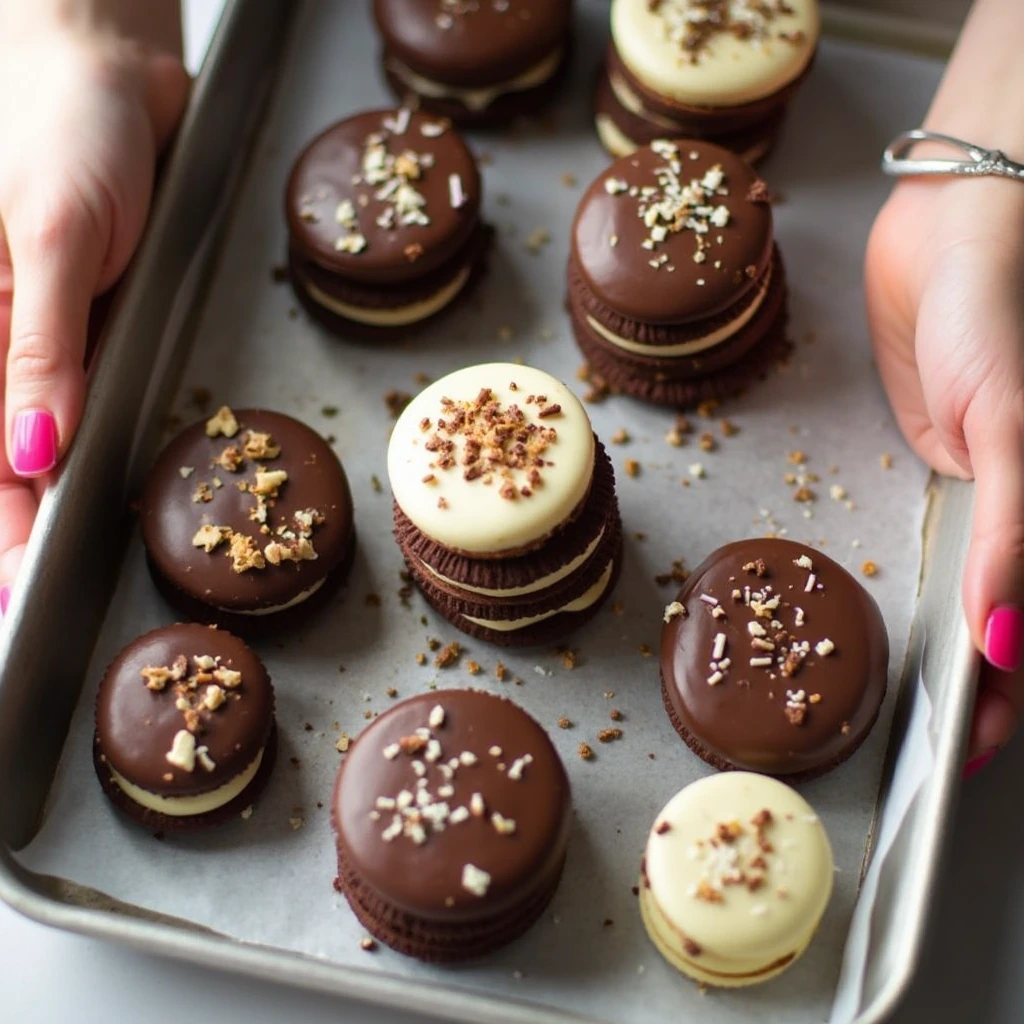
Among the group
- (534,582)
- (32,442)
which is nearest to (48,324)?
(32,442)

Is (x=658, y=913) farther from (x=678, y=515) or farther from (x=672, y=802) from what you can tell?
(x=678, y=515)

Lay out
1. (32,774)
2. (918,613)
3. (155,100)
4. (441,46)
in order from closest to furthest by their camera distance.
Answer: (32,774) < (918,613) < (155,100) < (441,46)

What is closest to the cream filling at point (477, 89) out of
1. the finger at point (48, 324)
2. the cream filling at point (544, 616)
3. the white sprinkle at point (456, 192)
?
the white sprinkle at point (456, 192)

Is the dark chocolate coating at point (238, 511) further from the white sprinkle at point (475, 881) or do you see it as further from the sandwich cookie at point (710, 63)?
the sandwich cookie at point (710, 63)

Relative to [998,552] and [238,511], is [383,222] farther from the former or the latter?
[998,552]

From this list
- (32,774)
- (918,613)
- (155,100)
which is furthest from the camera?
(155,100)

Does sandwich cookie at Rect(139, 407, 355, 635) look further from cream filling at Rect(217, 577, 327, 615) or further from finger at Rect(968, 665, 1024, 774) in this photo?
finger at Rect(968, 665, 1024, 774)

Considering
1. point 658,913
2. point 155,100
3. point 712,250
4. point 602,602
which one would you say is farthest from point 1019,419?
point 155,100
